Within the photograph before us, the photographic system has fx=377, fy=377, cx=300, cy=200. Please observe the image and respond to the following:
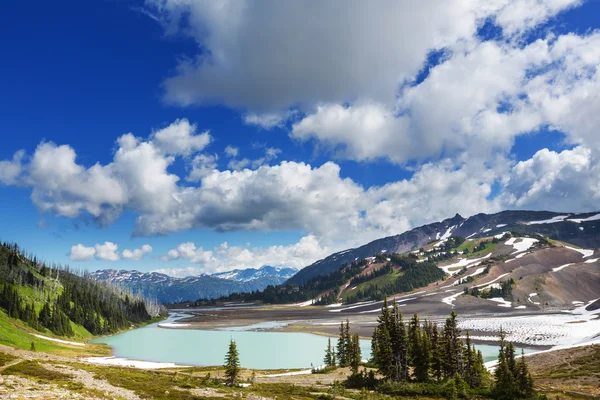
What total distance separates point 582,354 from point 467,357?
41689mm

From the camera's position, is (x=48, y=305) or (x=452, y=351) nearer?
(x=452, y=351)

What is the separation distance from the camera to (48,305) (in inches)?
4840

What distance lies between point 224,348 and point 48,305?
59.0 metres

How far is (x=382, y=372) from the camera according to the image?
57.4 m

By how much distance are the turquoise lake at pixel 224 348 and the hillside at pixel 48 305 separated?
32.3 ft

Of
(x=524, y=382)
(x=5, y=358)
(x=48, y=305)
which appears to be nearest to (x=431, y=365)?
(x=524, y=382)

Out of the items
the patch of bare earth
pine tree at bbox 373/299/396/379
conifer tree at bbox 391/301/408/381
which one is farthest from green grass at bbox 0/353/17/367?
the patch of bare earth

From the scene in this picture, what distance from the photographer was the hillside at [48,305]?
108250mm

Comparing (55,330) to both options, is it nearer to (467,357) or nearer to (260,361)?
(260,361)

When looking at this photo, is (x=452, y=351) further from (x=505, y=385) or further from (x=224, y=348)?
(x=224, y=348)

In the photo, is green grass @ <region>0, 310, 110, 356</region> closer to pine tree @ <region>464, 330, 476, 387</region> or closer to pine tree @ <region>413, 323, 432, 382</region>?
pine tree @ <region>413, 323, 432, 382</region>

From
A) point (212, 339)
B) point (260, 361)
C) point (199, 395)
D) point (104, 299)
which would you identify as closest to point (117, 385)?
point (199, 395)

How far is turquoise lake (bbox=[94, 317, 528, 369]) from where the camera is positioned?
97.4 metres

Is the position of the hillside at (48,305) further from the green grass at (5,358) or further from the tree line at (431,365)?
the tree line at (431,365)
